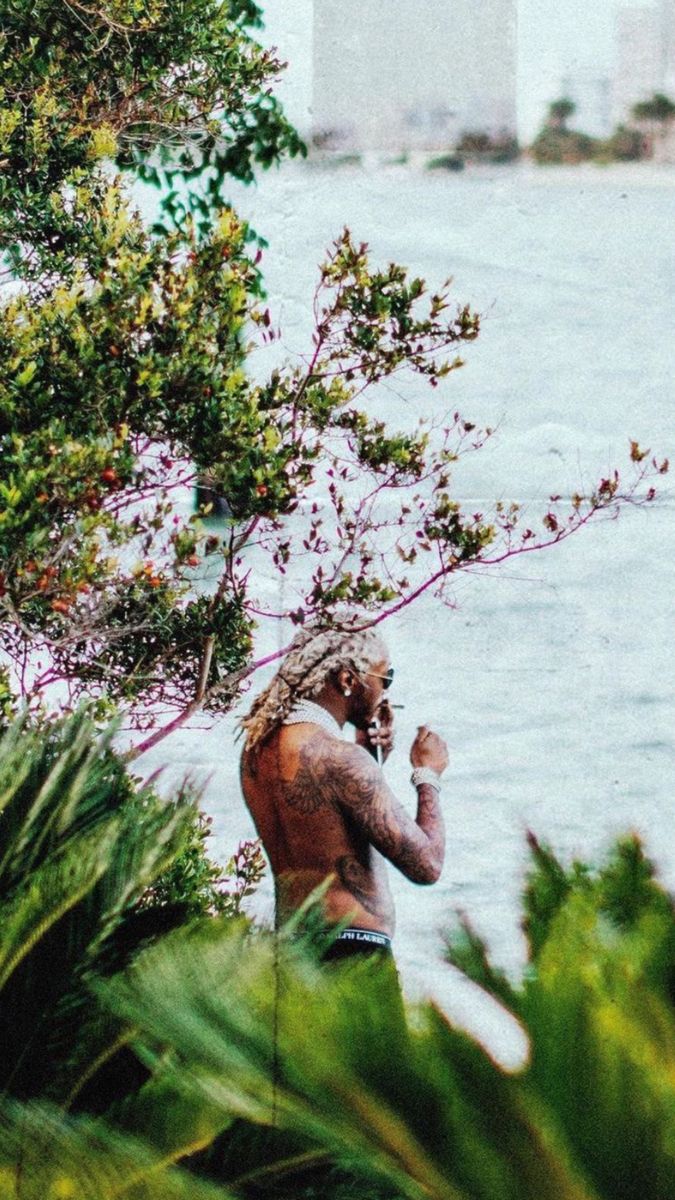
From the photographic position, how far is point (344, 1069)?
4.47ft

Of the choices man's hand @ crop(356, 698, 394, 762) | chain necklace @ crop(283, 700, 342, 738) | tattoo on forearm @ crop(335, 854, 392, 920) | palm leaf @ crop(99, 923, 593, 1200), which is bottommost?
tattoo on forearm @ crop(335, 854, 392, 920)

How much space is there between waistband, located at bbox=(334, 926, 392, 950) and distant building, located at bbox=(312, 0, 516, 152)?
1.98 meters

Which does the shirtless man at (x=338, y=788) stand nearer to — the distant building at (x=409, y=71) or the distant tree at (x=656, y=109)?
the distant building at (x=409, y=71)

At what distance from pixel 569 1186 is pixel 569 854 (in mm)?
2031

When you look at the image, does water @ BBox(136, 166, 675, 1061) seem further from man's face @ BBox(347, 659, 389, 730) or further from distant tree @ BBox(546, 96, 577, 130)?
distant tree @ BBox(546, 96, 577, 130)

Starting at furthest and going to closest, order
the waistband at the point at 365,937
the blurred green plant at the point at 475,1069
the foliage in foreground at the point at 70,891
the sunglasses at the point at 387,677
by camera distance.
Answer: the sunglasses at the point at 387,677 → the waistband at the point at 365,937 → the foliage in foreground at the point at 70,891 → the blurred green plant at the point at 475,1069

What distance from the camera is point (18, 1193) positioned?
212 cm

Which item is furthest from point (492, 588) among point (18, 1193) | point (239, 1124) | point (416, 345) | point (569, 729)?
point (18, 1193)

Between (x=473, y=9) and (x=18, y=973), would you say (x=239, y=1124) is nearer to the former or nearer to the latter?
(x=18, y=973)

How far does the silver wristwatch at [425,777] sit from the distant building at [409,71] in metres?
1.61

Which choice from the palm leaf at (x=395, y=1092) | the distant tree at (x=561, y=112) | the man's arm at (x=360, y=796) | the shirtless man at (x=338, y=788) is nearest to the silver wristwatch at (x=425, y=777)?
the shirtless man at (x=338, y=788)

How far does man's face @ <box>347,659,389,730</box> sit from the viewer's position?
337 centimetres

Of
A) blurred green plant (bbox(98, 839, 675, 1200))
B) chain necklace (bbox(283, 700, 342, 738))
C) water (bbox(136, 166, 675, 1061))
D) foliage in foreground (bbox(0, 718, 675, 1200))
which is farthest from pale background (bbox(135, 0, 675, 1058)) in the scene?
blurred green plant (bbox(98, 839, 675, 1200))

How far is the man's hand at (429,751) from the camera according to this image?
11.3 feet
